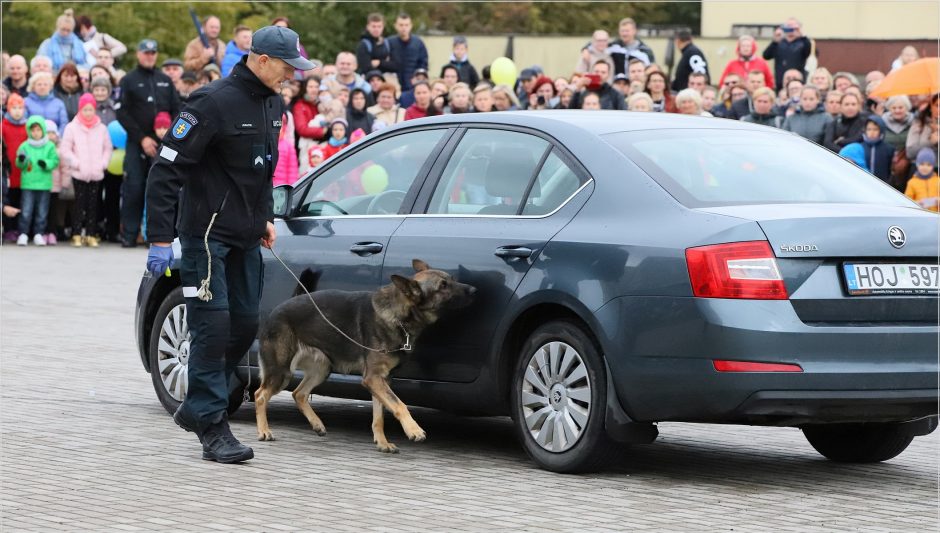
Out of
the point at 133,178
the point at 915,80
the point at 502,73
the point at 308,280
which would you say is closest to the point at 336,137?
the point at 133,178

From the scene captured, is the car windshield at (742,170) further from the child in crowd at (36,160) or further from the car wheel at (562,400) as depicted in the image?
the child in crowd at (36,160)

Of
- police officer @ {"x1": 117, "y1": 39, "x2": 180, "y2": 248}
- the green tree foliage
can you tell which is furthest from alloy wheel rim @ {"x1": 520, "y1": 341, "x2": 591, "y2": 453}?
the green tree foliage

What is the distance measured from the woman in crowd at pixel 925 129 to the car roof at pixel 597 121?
982 cm

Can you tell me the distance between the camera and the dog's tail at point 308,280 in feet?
28.4

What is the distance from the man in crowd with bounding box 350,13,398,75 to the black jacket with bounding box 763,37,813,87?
212 inches

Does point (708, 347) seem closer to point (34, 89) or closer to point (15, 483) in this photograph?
point (15, 483)

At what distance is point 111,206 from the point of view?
23.6 meters

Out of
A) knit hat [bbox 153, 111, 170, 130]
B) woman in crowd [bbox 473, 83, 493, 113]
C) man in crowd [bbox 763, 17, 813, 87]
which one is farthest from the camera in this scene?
man in crowd [bbox 763, 17, 813, 87]

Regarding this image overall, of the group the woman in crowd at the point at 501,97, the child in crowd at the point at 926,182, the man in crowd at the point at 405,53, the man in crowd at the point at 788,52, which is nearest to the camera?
the child in crowd at the point at 926,182

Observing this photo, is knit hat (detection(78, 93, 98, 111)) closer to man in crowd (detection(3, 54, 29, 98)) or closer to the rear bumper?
man in crowd (detection(3, 54, 29, 98))

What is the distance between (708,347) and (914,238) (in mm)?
1054

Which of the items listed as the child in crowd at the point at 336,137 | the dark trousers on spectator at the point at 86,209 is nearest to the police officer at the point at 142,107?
the dark trousers on spectator at the point at 86,209

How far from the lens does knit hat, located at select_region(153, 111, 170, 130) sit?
21.8 meters

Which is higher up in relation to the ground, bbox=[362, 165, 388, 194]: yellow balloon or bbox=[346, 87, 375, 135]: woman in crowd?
bbox=[346, 87, 375, 135]: woman in crowd
